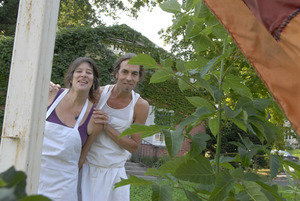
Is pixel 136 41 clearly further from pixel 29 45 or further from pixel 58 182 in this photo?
pixel 29 45

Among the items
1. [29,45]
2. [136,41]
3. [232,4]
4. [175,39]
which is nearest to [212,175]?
[232,4]

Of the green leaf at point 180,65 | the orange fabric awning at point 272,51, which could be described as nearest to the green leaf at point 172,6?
the green leaf at point 180,65

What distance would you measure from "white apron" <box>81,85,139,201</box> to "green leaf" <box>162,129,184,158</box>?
57.2 inches

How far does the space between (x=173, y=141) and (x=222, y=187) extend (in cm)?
21

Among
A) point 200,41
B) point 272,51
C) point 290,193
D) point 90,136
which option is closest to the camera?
point 272,51

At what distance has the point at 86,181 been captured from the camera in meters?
2.45

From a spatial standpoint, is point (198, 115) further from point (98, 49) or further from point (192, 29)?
point (98, 49)

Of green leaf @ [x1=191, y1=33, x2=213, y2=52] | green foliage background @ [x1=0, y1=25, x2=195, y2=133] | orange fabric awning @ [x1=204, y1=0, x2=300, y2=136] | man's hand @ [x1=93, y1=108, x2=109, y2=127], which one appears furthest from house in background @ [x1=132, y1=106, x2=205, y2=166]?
orange fabric awning @ [x1=204, y1=0, x2=300, y2=136]

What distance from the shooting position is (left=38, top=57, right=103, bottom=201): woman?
2.21 metres

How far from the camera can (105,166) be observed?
247cm

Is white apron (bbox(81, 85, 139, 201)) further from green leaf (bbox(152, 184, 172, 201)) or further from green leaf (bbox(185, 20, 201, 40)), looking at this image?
green leaf (bbox(152, 184, 172, 201))

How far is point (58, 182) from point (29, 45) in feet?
5.08

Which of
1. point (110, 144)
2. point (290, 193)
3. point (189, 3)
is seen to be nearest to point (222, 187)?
point (189, 3)

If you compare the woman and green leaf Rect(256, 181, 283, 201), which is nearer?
green leaf Rect(256, 181, 283, 201)
